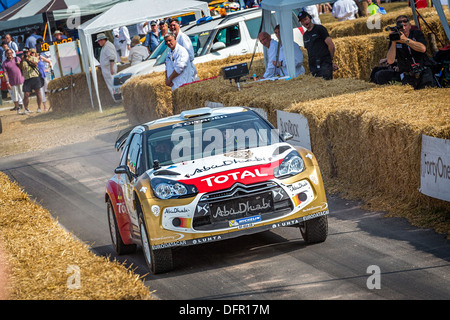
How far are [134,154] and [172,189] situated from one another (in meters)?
1.52

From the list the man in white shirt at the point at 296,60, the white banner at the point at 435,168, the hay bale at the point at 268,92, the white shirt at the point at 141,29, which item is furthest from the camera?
the white shirt at the point at 141,29

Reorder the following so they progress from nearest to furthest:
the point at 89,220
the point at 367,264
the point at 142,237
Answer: the point at 367,264 < the point at 142,237 < the point at 89,220

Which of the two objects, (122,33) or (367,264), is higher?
(122,33)

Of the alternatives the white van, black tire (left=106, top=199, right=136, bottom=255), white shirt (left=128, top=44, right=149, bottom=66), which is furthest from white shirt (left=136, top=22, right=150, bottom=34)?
black tire (left=106, top=199, right=136, bottom=255)

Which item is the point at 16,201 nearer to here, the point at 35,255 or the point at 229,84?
the point at 35,255

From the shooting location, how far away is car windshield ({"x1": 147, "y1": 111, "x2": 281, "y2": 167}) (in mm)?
8367

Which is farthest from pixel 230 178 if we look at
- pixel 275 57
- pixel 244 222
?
pixel 275 57

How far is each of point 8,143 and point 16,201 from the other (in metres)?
12.4

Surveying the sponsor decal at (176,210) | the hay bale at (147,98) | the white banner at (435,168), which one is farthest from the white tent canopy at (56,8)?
the sponsor decal at (176,210)

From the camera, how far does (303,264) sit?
287 inches

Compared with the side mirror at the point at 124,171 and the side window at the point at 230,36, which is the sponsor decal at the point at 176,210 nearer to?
the side mirror at the point at 124,171

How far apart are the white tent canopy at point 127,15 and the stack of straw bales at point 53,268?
15.3 meters

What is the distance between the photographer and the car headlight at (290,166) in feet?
25.2
